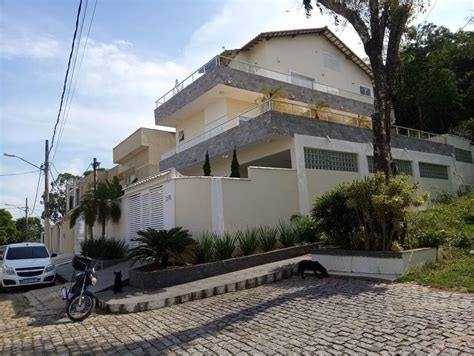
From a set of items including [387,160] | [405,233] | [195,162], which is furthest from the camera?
[195,162]

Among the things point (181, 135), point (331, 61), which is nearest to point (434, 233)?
point (181, 135)

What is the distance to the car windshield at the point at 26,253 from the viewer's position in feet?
46.5

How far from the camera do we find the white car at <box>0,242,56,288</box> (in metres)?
12.9

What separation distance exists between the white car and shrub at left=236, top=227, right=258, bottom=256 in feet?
21.9

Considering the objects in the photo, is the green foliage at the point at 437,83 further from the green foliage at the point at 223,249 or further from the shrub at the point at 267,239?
the green foliage at the point at 223,249

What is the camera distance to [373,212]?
9.66 metres

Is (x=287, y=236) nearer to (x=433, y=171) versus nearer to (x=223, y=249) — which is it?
(x=223, y=249)

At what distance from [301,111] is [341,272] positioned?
9223mm

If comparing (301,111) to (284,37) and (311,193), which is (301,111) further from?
(284,37)

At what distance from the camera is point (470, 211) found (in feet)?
49.3

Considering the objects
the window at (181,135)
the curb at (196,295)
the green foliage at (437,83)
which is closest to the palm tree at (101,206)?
the window at (181,135)

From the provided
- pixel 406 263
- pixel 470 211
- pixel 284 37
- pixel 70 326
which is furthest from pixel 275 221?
pixel 284 37

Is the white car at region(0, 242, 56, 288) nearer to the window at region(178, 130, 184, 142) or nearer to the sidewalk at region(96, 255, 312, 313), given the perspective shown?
the sidewalk at region(96, 255, 312, 313)

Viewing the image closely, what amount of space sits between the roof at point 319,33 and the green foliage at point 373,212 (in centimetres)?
1324
